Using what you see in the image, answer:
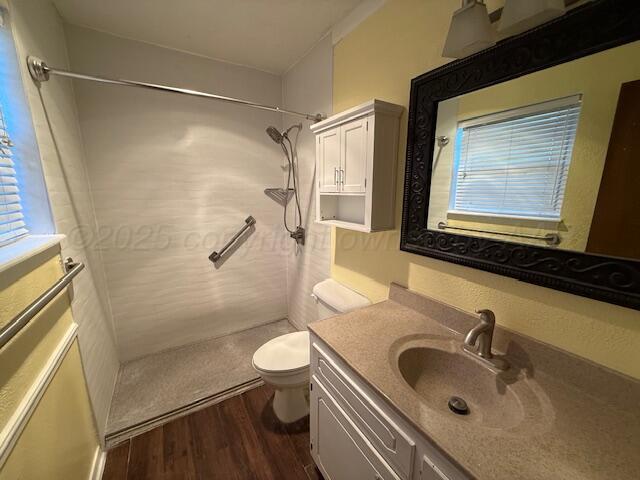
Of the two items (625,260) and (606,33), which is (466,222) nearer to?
(625,260)

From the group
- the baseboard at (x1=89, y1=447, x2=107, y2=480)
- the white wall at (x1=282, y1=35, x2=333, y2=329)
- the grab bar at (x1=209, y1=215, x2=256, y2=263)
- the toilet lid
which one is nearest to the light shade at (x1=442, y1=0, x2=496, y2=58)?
the white wall at (x1=282, y1=35, x2=333, y2=329)

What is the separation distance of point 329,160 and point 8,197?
135 centimetres

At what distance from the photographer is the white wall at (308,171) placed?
1.74 meters

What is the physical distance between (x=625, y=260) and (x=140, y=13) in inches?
95.9

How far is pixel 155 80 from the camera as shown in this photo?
181 centimetres

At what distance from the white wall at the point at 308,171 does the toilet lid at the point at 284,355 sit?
0.53m

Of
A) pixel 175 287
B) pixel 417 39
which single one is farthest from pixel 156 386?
pixel 417 39

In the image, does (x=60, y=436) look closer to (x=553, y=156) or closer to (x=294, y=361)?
(x=294, y=361)

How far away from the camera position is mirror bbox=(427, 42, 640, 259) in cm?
66

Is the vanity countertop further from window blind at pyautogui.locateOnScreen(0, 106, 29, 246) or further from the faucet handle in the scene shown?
window blind at pyautogui.locateOnScreen(0, 106, 29, 246)

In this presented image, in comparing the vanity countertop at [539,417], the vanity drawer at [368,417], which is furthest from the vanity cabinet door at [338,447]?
the vanity countertop at [539,417]

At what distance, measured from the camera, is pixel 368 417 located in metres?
0.82

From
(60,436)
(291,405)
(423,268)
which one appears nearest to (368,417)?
(423,268)

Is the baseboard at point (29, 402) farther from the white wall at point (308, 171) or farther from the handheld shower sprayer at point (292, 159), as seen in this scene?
the handheld shower sprayer at point (292, 159)
